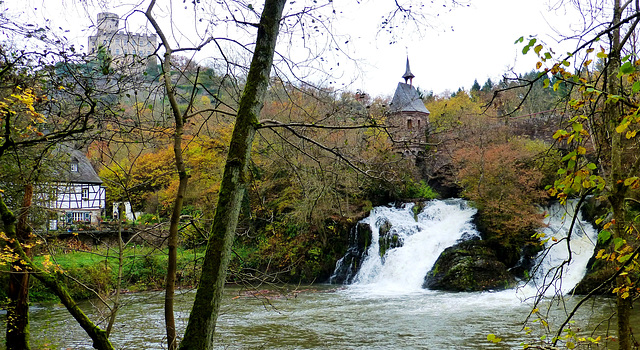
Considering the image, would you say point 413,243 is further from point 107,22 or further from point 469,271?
point 107,22

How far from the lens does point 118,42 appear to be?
4.13 meters

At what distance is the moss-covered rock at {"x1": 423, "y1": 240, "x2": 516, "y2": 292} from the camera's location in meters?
16.7

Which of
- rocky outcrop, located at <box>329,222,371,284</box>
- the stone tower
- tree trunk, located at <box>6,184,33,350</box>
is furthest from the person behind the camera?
rocky outcrop, located at <box>329,222,371,284</box>

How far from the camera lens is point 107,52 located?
13.6 feet

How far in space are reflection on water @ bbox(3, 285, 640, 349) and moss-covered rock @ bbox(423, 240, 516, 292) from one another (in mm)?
1087

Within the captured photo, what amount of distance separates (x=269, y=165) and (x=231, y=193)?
40.2 ft

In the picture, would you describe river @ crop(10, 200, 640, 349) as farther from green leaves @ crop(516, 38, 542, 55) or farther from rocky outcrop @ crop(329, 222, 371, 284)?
green leaves @ crop(516, 38, 542, 55)

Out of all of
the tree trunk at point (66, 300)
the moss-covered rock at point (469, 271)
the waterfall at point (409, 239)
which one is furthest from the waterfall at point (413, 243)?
the tree trunk at point (66, 300)

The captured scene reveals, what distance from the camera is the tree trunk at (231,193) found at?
3238 mm

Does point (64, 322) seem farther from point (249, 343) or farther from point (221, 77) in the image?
point (221, 77)

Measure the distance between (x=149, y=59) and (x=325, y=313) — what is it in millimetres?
10272

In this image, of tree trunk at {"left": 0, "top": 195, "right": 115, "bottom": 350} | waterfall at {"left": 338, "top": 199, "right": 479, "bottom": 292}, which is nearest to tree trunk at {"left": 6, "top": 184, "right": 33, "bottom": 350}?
tree trunk at {"left": 0, "top": 195, "right": 115, "bottom": 350}

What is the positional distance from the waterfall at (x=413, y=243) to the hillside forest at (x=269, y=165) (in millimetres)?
661

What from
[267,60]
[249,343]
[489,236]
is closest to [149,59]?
[267,60]
